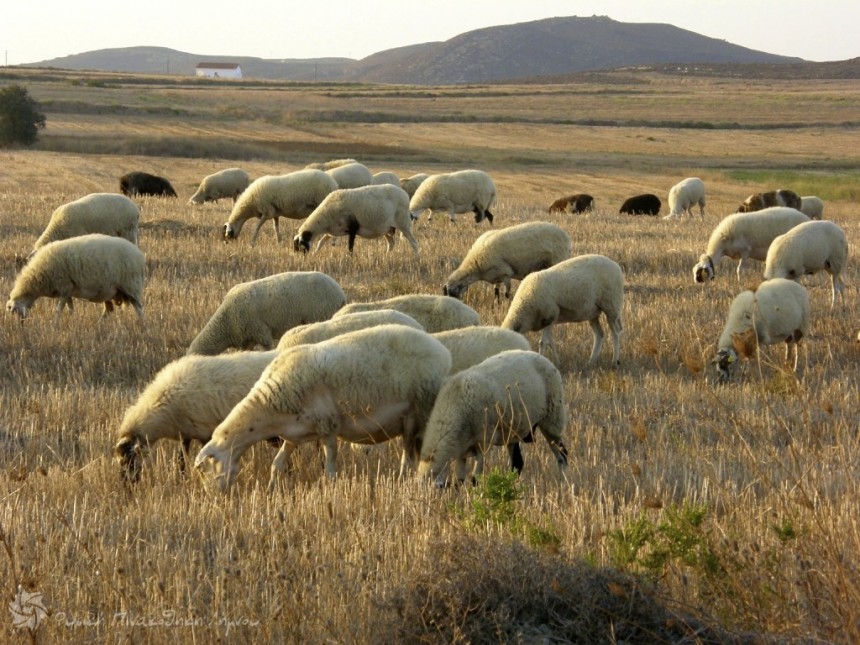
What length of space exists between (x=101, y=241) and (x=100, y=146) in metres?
36.5

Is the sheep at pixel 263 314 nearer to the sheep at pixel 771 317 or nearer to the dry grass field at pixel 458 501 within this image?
the dry grass field at pixel 458 501

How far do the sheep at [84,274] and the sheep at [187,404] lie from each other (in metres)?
4.67

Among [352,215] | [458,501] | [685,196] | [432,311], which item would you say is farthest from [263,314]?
[685,196]

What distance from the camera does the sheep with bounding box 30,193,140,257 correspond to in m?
15.3

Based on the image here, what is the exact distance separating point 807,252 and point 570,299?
424cm

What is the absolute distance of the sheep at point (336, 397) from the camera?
6.74 m

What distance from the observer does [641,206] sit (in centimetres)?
3009

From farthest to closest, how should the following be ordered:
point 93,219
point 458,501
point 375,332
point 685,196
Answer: point 685,196, point 93,219, point 375,332, point 458,501

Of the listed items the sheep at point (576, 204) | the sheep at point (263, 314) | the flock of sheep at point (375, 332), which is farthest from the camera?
the sheep at point (576, 204)

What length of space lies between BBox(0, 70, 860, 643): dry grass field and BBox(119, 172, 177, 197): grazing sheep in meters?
9.75

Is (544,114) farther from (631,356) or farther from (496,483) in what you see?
(496,483)

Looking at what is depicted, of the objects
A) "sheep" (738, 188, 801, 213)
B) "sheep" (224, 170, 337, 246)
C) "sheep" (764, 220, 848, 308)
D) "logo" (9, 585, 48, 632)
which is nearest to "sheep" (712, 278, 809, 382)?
"sheep" (764, 220, 848, 308)

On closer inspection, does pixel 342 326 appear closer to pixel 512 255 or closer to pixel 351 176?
pixel 512 255

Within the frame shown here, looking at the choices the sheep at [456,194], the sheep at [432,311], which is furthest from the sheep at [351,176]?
the sheep at [432,311]
